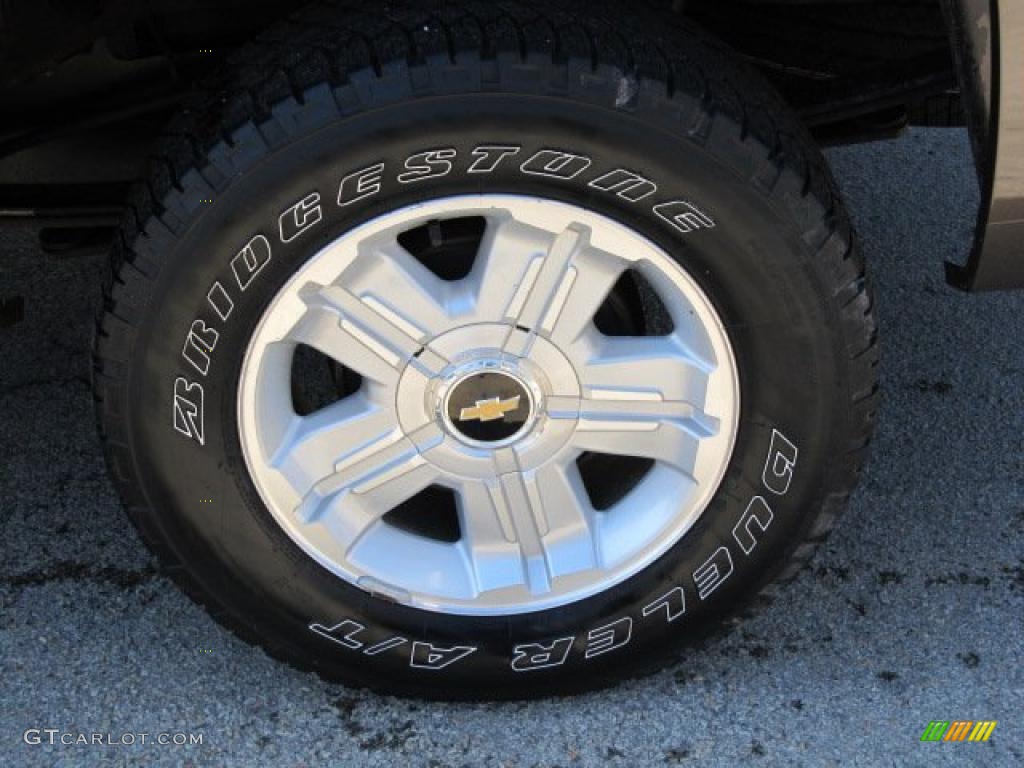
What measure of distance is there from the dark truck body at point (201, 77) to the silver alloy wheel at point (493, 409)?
463 millimetres

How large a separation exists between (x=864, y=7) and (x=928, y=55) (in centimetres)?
18

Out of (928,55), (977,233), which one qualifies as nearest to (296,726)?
(977,233)

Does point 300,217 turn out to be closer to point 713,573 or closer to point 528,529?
point 528,529

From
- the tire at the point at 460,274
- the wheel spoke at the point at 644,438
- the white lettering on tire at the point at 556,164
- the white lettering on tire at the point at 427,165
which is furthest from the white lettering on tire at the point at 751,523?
the white lettering on tire at the point at 427,165

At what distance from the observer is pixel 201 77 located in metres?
2.46

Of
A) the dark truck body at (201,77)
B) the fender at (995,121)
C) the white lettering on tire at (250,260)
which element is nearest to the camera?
the fender at (995,121)

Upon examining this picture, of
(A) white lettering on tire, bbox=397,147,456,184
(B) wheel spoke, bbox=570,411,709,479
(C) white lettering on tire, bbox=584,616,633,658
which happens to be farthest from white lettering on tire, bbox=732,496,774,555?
Answer: (A) white lettering on tire, bbox=397,147,456,184

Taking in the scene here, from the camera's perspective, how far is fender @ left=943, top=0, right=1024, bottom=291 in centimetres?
182

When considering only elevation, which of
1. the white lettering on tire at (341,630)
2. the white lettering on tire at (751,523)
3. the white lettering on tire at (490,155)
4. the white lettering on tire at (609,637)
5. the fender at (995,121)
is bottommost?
the white lettering on tire at (341,630)

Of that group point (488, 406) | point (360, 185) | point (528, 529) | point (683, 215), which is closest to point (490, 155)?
point (360, 185)

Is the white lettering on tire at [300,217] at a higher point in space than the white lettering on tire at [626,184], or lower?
lower

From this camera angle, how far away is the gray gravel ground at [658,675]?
215 cm

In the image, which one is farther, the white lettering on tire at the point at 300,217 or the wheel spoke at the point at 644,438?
the wheel spoke at the point at 644,438

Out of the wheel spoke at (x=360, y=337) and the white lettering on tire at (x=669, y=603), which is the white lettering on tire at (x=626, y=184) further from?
the white lettering on tire at (x=669, y=603)
